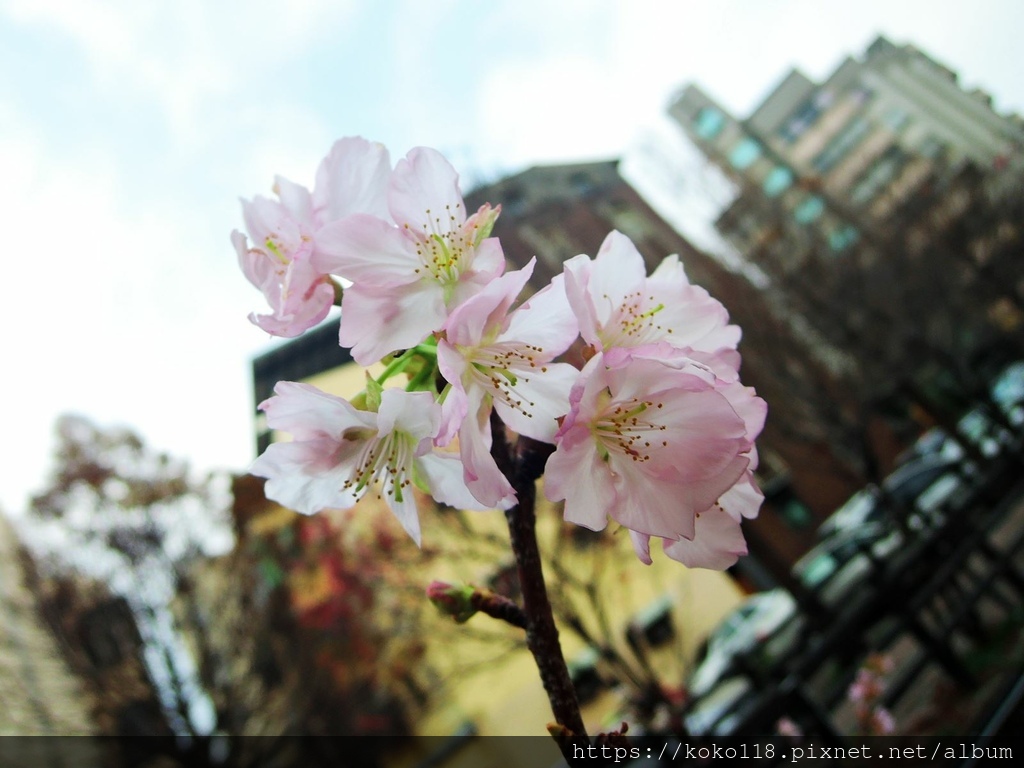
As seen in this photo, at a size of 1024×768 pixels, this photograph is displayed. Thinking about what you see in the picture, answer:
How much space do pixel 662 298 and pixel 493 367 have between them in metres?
0.35

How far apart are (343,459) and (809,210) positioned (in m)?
15.4

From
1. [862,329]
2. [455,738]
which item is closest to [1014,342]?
[862,329]

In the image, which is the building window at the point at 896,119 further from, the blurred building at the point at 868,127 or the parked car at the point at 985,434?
the parked car at the point at 985,434

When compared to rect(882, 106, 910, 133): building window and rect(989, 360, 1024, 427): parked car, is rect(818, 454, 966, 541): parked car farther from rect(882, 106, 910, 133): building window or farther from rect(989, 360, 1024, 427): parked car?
rect(882, 106, 910, 133): building window

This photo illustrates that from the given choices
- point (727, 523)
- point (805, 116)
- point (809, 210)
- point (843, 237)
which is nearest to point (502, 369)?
point (727, 523)

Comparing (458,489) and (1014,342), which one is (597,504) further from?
(1014,342)

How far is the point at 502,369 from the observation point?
793mm

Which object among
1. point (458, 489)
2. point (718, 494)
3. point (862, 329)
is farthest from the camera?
point (862, 329)

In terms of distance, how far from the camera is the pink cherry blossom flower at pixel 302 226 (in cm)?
87

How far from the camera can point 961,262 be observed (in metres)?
13.3

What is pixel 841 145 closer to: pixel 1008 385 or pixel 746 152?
pixel 746 152

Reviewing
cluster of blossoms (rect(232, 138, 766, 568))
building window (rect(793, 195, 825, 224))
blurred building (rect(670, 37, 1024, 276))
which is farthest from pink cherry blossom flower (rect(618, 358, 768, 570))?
blurred building (rect(670, 37, 1024, 276))

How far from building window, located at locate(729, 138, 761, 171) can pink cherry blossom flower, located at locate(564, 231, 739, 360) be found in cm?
3025

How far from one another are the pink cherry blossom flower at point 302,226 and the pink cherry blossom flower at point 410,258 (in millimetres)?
62
